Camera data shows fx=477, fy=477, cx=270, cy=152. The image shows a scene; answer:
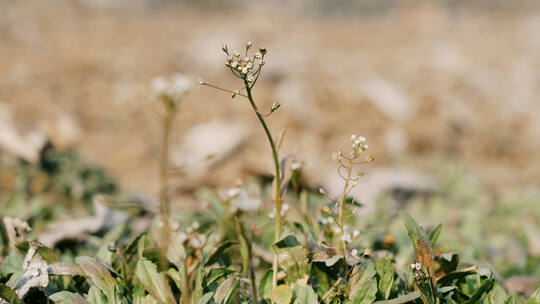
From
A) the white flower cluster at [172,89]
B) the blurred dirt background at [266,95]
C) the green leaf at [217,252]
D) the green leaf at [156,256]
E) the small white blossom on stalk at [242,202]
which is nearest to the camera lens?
the small white blossom on stalk at [242,202]

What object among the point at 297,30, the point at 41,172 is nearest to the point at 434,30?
the point at 297,30

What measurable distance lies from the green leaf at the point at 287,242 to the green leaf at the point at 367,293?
9.3 inches

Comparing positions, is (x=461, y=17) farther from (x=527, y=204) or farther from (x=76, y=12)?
(x=527, y=204)

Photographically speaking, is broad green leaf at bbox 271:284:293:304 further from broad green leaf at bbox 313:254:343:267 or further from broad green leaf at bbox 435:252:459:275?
broad green leaf at bbox 435:252:459:275

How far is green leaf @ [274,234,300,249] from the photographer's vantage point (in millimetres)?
1304

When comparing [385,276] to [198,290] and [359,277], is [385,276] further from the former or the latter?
[198,290]

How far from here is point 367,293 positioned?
135cm

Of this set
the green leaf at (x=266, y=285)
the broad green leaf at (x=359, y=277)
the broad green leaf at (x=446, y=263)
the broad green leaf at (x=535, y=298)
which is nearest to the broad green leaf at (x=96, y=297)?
the green leaf at (x=266, y=285)

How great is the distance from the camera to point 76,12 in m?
13.5

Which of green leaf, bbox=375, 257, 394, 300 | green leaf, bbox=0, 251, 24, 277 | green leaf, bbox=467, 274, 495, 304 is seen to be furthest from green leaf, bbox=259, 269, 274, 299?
green leaf, bbox=0, 251, 24, 277

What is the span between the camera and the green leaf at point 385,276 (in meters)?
1.42

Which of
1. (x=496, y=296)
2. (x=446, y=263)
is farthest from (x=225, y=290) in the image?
(x=496, y=296)

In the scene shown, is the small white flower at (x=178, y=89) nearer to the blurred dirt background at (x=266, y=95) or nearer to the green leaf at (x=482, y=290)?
the blurred dirt background at (x=266, y=95)

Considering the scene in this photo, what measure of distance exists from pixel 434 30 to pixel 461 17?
3.13 meters
